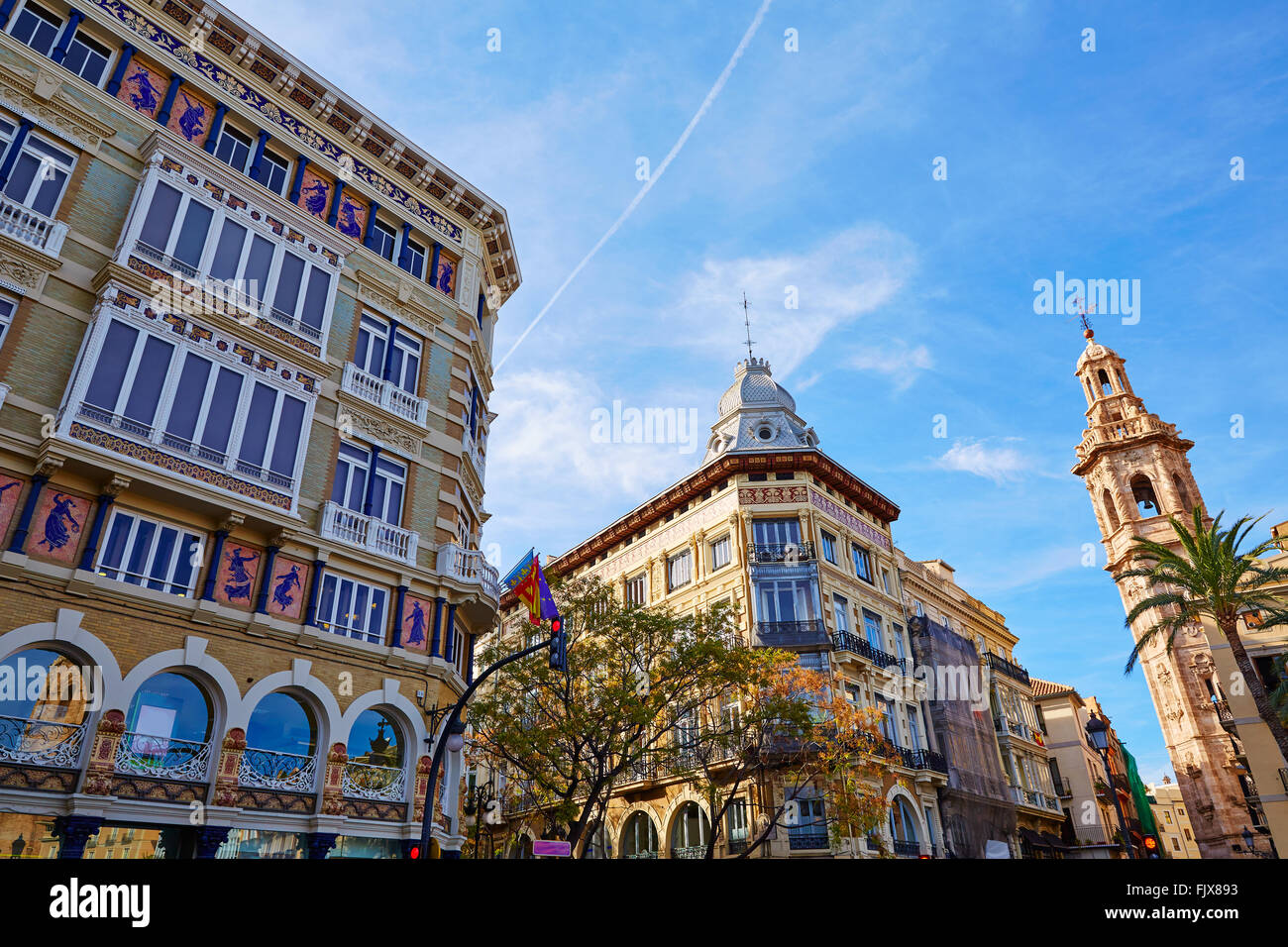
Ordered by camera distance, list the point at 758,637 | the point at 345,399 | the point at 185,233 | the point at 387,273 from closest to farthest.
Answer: the point at 185,233 → the point at 345,399 → the point at 387,273 → the point at 758,637

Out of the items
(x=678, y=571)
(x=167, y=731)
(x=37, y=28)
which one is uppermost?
(x=37, y=28)

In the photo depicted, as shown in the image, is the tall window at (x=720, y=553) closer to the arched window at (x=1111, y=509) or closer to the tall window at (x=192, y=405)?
the tall window at (x=192, y=405)

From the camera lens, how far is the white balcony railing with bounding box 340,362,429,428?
842 inches

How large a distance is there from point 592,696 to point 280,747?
946cm

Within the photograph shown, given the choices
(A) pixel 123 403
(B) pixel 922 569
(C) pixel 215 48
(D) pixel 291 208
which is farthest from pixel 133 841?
(B) pixel 922 569

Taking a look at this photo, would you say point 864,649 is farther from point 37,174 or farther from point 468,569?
point 37,174

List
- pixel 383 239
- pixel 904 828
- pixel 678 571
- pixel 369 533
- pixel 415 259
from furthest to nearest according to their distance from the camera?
1. pixel 678 571
2. pixel 904 828
3. pixel 415 259
4. pixel 383 239
5. pixel 369 533

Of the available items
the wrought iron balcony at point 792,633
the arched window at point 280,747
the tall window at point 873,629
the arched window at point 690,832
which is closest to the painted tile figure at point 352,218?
the arched window at point 280,747

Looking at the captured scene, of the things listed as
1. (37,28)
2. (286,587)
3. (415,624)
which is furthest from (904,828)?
(37,28)

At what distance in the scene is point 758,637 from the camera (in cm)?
3450

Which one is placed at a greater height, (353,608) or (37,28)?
(37,28)

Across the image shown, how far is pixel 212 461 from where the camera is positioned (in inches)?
701
